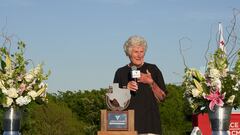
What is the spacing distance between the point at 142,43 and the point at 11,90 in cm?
169

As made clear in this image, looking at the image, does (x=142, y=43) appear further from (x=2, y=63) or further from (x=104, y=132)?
(x=2, y=63)

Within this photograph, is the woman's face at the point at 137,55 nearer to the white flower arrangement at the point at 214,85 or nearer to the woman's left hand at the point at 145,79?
the woman's left hand at the point at 145,79

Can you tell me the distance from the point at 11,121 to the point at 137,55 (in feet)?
5.55

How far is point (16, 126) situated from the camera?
6.44 m

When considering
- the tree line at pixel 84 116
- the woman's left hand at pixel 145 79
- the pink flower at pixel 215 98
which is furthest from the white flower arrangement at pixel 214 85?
the tree line at pixel 84 116

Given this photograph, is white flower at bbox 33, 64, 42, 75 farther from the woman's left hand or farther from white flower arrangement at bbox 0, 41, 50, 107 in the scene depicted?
the woman's left hand

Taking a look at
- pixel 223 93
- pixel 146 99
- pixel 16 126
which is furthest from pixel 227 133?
pixel 16 126

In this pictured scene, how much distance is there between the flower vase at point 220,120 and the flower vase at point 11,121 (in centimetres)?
213

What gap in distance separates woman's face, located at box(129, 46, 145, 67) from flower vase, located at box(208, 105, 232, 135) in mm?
842

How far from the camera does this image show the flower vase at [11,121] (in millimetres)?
6430

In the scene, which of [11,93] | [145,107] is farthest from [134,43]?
[11,93]

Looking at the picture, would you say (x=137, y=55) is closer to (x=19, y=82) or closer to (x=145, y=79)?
(x=145, y=79)

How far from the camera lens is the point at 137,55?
18.6ft

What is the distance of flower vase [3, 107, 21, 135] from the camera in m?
6.43
